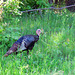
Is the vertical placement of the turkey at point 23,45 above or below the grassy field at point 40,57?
above

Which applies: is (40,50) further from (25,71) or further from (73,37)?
(73,37)

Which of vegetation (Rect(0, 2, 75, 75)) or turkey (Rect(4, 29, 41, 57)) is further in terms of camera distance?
turkey (Rect(4, 29, 41, 57))

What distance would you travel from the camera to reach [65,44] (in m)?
3.95

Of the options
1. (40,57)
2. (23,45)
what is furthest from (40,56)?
(23,45)

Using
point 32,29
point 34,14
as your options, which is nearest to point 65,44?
point 32,29

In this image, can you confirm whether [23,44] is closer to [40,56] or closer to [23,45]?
[23,45]

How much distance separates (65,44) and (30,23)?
2173 millimetres

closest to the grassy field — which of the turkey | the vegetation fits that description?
the vegetation

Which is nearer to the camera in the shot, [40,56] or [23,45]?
[40,56]

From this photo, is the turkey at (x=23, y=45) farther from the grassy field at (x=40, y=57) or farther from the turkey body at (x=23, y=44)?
the grassy field at (x=40, y=57)

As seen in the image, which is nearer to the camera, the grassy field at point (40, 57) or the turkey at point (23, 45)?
the grassy field at point (40, 57)

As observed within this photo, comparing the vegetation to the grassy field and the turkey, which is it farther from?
the turkey

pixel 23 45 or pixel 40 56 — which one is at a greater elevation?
pixel 23 45

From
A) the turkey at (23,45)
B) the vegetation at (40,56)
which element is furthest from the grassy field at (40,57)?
the turkey at (23,45)
